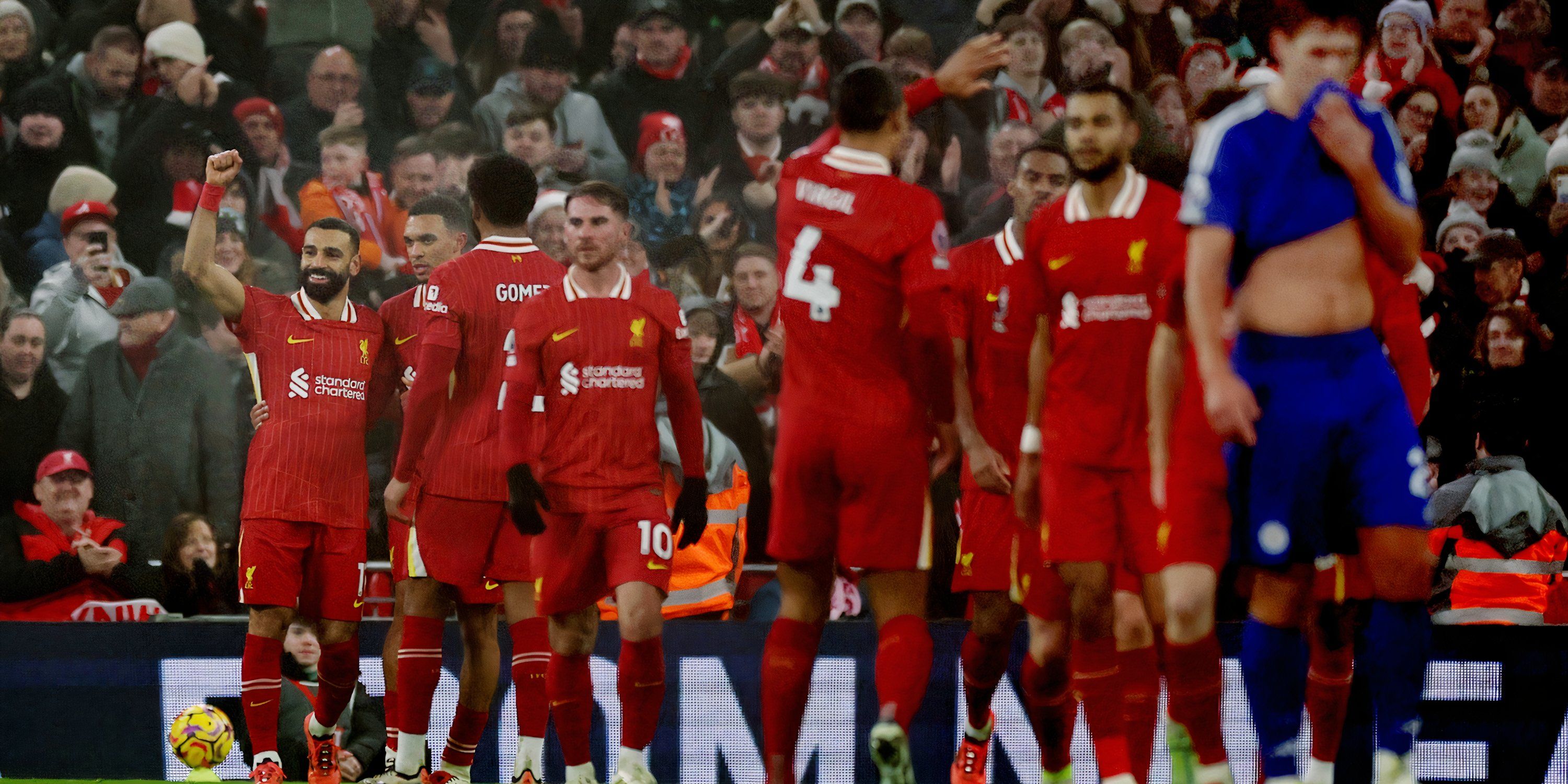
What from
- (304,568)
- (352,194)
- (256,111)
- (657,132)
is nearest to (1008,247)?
(304,568)

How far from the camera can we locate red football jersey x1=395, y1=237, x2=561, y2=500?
5.58 meters

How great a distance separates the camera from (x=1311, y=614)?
15.5 feet

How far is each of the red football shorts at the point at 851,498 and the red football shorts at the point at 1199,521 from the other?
0.88m

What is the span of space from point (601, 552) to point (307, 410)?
160 centimetres

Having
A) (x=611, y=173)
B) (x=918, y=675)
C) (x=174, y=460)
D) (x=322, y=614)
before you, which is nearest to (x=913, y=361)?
(x=918, y=675)

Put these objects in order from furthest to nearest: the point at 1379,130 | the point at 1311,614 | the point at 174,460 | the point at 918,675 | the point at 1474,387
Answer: the point at 174,460 < the point at 1474,387 < the point at 1311,614 < the point at 918,675 < the point at 1379,130

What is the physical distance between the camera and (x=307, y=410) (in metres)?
5.86

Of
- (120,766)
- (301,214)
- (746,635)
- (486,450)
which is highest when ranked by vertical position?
(301,214)

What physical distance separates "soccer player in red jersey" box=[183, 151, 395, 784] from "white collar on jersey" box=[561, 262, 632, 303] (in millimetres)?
1319

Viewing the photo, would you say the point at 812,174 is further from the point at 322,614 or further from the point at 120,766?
the point at 120,766

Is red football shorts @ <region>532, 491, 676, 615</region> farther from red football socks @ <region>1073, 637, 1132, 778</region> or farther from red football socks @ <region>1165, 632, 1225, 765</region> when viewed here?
red football socks @ <region>1165, 632, 1225, 765</region>

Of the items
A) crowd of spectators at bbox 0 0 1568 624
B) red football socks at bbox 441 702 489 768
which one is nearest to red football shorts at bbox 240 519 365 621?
red football socks at bbox 441 702 489 768

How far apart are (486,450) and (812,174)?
1.97 metres

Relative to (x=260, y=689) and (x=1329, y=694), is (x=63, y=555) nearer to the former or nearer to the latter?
(x=260, y=689)
